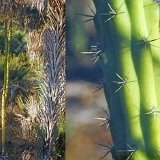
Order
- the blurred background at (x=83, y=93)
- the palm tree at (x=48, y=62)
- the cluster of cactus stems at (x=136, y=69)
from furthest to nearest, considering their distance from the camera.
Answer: the palm tree at (x=48, y=62)
the blurred background at (x=83, y=93)
the cluster of cactus stems at (x=136, y=69)

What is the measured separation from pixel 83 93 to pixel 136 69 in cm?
47

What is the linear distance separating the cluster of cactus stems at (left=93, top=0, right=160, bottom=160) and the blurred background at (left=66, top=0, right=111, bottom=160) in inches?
7.3

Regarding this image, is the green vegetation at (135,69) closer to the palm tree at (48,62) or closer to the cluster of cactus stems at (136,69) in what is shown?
the cluster of cactus stems at (136,69)

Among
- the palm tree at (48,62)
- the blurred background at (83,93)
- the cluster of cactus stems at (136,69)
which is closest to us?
the cluster of cactus stems at (136,69)

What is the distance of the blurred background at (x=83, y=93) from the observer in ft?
10.2

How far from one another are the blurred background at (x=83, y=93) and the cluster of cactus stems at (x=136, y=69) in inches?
Answer: 7.3

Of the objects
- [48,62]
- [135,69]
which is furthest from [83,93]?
[135,69]

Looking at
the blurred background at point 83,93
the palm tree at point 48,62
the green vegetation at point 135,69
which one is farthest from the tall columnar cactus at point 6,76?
the green vegetation at point 135,69

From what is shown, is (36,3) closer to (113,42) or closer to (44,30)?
(44,30)

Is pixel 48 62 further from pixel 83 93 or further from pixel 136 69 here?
pixel 136 69

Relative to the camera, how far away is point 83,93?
3.17 m

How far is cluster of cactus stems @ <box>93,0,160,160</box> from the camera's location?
9.20ft

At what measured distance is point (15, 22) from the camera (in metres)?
3.33

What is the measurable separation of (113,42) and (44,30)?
0.57 m
